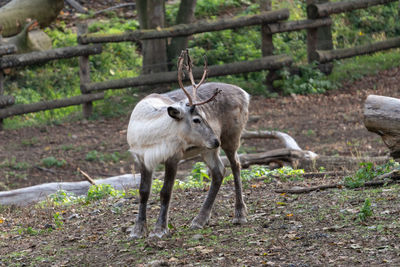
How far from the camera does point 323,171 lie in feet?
26.0

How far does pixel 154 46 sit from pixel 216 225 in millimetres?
8101

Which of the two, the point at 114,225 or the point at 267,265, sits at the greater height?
the point at 267,265

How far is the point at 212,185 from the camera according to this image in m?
6.00

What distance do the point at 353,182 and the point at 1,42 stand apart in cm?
847

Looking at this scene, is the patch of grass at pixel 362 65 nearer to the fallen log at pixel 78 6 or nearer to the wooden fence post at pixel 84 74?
the wooden fence post at pixel 84 74

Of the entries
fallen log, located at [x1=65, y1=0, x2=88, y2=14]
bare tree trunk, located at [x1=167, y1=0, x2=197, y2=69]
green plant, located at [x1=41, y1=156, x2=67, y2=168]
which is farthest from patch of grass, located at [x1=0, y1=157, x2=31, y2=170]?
fallen log, located at [x1=65, y1=0, x2=88, y2=14]

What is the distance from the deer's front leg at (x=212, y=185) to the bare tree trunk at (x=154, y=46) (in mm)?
7552

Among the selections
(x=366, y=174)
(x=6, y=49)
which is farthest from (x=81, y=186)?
(x=6, y=49)

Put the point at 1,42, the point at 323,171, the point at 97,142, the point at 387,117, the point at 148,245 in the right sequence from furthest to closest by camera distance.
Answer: the point at 1,42
the point at 97,142
the point at 323,171
the point at 387,117
the point at 148,245

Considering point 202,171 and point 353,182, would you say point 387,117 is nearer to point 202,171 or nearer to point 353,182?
point 353,182

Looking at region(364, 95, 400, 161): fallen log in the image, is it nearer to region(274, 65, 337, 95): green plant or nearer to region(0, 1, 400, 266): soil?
region(0, 1, 400, 266): soil

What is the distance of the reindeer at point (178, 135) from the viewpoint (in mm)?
5445

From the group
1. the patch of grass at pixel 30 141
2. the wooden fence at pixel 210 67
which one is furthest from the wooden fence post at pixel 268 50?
the patch of grass at pixel 30 141

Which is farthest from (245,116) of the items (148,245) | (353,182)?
(148,245)
